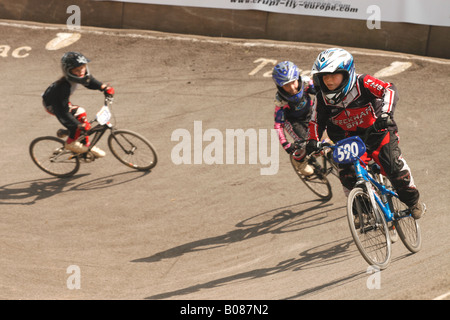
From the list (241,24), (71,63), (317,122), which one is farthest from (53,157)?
(241,24)

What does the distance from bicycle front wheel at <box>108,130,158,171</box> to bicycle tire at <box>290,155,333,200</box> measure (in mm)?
2704

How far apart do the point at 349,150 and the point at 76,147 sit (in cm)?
542

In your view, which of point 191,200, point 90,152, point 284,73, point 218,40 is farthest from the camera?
point 218,40

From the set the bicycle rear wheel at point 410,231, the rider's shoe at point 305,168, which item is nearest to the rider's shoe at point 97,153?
the rider's shoe at point 305,168

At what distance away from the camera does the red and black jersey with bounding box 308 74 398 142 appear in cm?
621

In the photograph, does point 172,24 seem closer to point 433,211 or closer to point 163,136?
point 163,136

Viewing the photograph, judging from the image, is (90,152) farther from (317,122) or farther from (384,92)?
(384,92)

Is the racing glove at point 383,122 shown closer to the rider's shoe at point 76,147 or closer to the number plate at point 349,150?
the number plate at point 349,150

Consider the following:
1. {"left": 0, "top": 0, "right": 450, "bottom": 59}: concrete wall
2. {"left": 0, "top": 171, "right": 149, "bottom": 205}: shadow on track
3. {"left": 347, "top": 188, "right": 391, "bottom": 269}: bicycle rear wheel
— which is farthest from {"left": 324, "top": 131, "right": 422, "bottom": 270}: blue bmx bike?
{"left": 0, "top": 0, "right": 450, "bottom": 59}: concrete wall

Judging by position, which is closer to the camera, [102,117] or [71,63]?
[71,63]

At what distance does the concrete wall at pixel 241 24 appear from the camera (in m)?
13.6

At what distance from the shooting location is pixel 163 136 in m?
11.2

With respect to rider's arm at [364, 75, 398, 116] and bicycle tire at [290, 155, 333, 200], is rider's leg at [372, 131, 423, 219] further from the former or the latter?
bicycle tire at [290, 155, 333, 200]

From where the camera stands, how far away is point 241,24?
14.8 m
